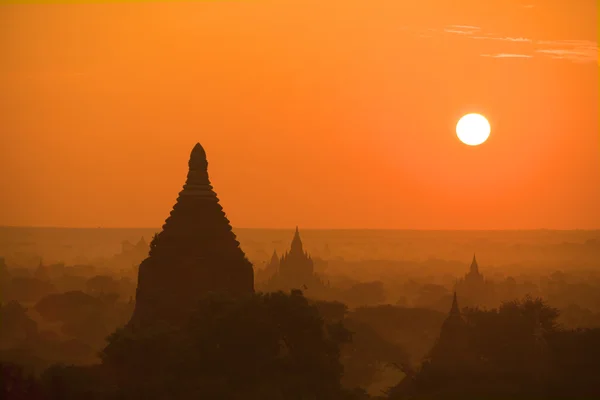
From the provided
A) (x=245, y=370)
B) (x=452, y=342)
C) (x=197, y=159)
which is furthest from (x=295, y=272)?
(x=245, y=370)

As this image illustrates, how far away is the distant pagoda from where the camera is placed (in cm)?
3919

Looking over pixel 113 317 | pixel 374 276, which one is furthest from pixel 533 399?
pixel 374 276

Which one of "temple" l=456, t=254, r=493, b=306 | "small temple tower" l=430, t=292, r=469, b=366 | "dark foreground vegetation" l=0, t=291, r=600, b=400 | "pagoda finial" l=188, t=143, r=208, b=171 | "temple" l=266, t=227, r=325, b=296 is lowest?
"dark foreground vegetation" l=0, t=291, r=600, b=400

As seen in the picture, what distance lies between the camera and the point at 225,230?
40.9 meters

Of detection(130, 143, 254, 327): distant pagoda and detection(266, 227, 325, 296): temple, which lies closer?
detection(130, 143, 254, 327): distant pagoda

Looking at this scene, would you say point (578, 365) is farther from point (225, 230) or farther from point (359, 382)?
point (359, 382)

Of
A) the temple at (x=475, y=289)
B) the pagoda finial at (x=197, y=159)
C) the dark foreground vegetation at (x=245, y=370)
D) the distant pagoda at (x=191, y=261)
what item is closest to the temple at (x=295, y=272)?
the temple at (x=475, y=289)

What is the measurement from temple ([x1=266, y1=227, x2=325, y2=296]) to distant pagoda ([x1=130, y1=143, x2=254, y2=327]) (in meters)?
56.3

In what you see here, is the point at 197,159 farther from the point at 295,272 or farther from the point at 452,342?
the point at 295,272

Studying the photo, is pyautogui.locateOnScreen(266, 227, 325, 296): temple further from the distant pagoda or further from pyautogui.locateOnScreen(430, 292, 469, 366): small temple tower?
the distant pagoda

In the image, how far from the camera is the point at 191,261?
3978cm

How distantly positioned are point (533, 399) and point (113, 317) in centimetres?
4897

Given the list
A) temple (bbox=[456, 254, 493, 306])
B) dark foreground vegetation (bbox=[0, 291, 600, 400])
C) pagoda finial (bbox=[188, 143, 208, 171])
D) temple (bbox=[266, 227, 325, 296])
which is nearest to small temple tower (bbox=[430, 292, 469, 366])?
dark foreground vegetation (bbox=[0, 291, 600, 400])

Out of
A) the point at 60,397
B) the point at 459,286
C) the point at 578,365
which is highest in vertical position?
the point at 459,286
